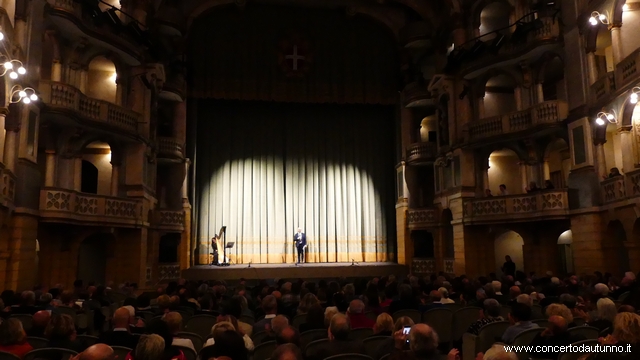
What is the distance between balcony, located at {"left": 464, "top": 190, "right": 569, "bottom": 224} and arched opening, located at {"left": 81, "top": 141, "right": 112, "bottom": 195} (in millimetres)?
14877

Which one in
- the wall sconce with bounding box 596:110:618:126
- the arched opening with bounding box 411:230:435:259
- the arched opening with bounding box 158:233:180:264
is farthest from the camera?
the arched opening with bounding box 411:230:435:259

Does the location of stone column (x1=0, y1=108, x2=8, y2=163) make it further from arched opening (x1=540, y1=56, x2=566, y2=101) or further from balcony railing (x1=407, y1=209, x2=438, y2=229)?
arched opening (x1=540, y1=56, x2=566, y2=101)

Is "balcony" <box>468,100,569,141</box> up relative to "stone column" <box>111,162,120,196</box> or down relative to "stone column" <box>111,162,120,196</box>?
up

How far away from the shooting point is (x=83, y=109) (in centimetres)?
1678

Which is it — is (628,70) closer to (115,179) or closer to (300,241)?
(300,241)

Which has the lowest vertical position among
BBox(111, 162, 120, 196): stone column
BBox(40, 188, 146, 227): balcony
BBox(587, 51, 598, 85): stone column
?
BBox(40, 188, 146, 227): balcony

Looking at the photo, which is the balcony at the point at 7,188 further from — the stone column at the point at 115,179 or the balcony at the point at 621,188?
the balcony at the point at 621,188

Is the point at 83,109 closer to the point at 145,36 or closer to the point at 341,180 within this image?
the point at 145,36

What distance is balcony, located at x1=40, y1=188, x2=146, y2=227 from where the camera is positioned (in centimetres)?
1466

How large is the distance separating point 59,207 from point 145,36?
785 cm

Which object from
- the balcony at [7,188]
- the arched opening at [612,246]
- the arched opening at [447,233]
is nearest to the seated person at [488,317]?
the arched opening at [612,246]

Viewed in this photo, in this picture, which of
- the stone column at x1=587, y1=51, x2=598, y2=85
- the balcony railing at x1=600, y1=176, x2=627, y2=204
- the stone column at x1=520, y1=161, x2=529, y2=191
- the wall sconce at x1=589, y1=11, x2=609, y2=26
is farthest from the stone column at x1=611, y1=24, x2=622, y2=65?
the stone column at x1=520, y1=161, x2=529, y2=191

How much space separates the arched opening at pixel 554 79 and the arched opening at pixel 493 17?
276 cm

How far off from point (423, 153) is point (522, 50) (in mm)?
6767
